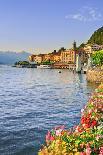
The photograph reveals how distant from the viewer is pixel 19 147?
21.4m

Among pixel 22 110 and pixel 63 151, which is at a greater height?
pixel 63 151

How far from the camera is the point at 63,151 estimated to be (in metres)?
8.31

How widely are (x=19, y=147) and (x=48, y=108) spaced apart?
62.2 ft

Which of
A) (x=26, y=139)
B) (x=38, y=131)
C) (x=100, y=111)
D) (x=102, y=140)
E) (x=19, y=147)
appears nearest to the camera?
(x=102, y=140)

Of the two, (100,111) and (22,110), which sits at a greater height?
(100,111)

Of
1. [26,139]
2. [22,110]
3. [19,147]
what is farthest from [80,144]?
[22,110]

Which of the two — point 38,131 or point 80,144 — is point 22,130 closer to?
point 38,131

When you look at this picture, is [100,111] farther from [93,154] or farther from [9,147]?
[9,147]

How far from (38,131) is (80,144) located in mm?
17612

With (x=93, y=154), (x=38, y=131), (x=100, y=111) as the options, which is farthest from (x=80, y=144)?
(x=38, y=131)

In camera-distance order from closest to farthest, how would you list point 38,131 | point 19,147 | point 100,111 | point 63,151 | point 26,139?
point 63,151
point 100,111
point 19,147
point 26,139
point 38,131

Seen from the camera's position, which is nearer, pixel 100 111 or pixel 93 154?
pixel 93 154

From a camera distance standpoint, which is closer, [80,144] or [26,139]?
[80,144]

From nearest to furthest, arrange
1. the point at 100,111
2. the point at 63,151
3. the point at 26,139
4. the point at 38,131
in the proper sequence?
the point at 63,151 → the point at 100,111 → the point at 26,139 → the point at 38,131
